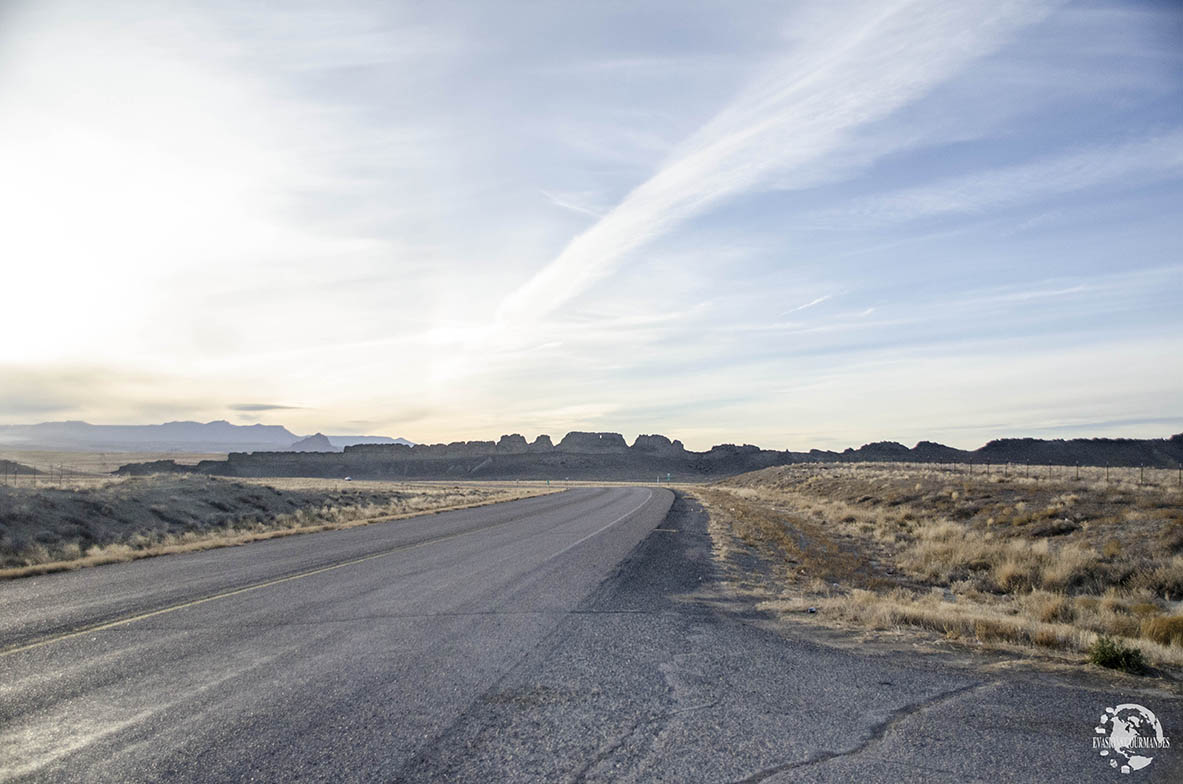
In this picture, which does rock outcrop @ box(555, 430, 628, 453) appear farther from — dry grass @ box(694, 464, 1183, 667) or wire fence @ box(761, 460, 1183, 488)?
dry grass @ box(694, 464, 1183, 667)

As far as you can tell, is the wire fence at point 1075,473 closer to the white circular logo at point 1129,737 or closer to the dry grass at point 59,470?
the white circular logo at point 1129,737

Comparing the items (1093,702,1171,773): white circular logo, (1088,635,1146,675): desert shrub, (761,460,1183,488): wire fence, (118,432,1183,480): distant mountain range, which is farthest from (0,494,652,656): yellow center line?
(118,432,1183,480): distant mountain range

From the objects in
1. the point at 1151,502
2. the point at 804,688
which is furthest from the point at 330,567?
the point at 1151,502

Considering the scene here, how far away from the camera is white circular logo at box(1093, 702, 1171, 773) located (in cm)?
473

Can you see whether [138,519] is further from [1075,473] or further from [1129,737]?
[1075,473]

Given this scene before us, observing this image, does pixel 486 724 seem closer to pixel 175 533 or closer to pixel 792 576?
pixel 792 576

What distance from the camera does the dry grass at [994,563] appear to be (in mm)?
9079

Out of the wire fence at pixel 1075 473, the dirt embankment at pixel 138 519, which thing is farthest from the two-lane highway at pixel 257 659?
the wire fence at pixel 1075 473

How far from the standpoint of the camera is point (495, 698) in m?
5.99


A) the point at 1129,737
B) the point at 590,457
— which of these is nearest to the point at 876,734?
the point at 1129,737

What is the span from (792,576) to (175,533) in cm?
1909

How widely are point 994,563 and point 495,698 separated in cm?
1619

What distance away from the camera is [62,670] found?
6809 millimetres

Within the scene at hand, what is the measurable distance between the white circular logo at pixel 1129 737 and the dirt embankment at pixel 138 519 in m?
17.3
